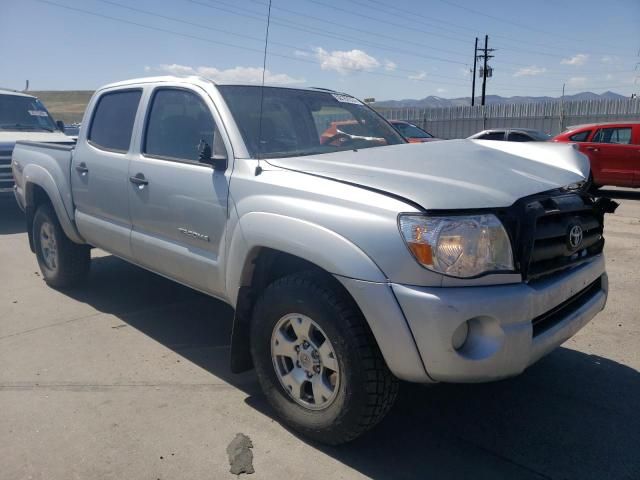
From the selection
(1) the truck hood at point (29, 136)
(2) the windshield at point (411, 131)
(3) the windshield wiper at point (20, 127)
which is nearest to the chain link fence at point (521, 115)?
(2) the windshield at point (411, 131)

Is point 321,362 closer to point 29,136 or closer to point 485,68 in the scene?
point 29,136

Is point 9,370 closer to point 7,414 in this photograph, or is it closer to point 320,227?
point 7,414

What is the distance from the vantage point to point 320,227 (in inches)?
105

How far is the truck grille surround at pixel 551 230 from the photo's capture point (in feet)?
8.39

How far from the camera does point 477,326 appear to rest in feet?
8.08

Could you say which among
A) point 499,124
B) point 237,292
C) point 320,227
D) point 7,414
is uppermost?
point 499,124

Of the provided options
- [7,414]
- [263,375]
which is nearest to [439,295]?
[263,375]

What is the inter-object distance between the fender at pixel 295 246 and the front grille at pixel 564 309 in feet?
2.66

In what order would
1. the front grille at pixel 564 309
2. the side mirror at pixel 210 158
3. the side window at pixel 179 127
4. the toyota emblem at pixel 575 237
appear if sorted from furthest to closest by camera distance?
1. the side window at pixel 179 127
2. the side mirror at pixel 210 158
3. the toyota emblem at pixel 575 237
4. the front grille at pixel 564 309

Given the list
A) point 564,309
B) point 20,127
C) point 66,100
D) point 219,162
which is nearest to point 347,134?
point 219,162

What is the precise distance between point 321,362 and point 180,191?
149 centimetres

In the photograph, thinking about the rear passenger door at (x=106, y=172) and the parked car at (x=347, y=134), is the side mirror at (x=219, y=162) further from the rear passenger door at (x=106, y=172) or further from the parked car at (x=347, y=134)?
the rear passenger door at (x=106, y=172)

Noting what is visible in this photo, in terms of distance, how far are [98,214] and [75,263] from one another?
110 cm

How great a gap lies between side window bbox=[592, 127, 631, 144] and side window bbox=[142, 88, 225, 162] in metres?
11.3
